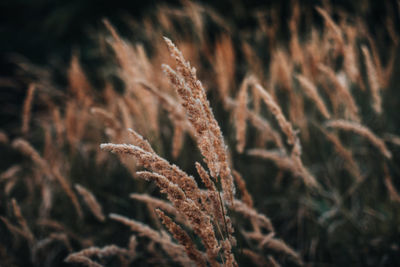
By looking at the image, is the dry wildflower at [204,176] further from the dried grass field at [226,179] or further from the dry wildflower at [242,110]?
the dry wildflower at [242,110]

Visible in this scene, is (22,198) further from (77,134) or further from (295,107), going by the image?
(295,107)

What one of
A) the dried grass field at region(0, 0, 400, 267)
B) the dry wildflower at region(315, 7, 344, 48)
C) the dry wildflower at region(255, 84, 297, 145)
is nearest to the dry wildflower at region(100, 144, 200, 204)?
the dried grass field at region(0, 0, 400, 267)

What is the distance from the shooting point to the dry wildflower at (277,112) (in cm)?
87

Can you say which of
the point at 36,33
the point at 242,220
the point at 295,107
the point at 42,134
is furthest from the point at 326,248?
the point at 36,33

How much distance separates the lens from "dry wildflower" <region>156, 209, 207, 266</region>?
2.18ft

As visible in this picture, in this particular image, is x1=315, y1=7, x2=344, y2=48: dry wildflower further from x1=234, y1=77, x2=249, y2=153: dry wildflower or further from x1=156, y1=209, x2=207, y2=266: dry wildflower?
x1=156, y1=209, x2=207, y2=266: dry wildflower

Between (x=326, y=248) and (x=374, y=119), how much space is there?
0.88m

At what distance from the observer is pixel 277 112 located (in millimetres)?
896

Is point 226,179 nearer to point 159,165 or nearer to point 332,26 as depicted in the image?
point 159,165

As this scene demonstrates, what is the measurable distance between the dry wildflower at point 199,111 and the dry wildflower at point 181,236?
148 millimetres

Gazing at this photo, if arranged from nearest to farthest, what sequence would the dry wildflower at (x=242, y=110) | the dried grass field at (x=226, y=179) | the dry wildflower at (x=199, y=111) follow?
the dry wildflower at (x=199, y=111)
the dried grass field at (x=226, y=179)
the dry wildflower at (x=242, y=110)

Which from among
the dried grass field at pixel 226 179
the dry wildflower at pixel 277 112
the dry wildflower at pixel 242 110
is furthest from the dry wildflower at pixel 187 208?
the dry wildflower at pixel 242 110

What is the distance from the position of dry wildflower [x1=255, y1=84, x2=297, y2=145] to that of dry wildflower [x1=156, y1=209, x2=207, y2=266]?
438 mm

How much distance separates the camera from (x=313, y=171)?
1.65 m
